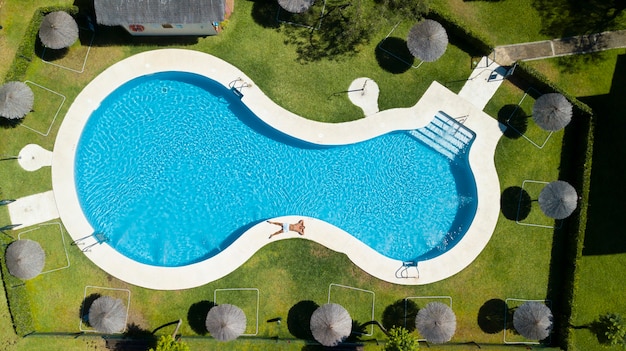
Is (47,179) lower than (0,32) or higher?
lower

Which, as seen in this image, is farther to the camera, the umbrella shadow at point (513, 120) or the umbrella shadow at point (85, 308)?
the umbrella shadow at point (513, 120)

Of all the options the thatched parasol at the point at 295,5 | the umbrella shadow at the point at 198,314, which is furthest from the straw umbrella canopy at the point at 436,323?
the thatched parasol at the point at 295,5

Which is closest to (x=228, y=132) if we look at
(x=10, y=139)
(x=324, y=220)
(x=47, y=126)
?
(x=324, y=220)

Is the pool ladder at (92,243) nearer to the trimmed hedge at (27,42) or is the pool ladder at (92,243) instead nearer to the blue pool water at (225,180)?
the blue pool water at (225,180)

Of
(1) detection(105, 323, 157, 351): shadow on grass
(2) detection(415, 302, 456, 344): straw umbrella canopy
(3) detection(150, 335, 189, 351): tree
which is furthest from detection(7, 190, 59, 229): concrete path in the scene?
(2) detection(415, 302, 456, 344): straw umbrella canopy

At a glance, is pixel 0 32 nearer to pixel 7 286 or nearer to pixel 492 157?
pixel 7 286

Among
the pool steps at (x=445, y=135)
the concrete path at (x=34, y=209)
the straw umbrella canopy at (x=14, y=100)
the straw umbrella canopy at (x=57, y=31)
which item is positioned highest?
the straw umbrella canopy at (x=57, y=31)
